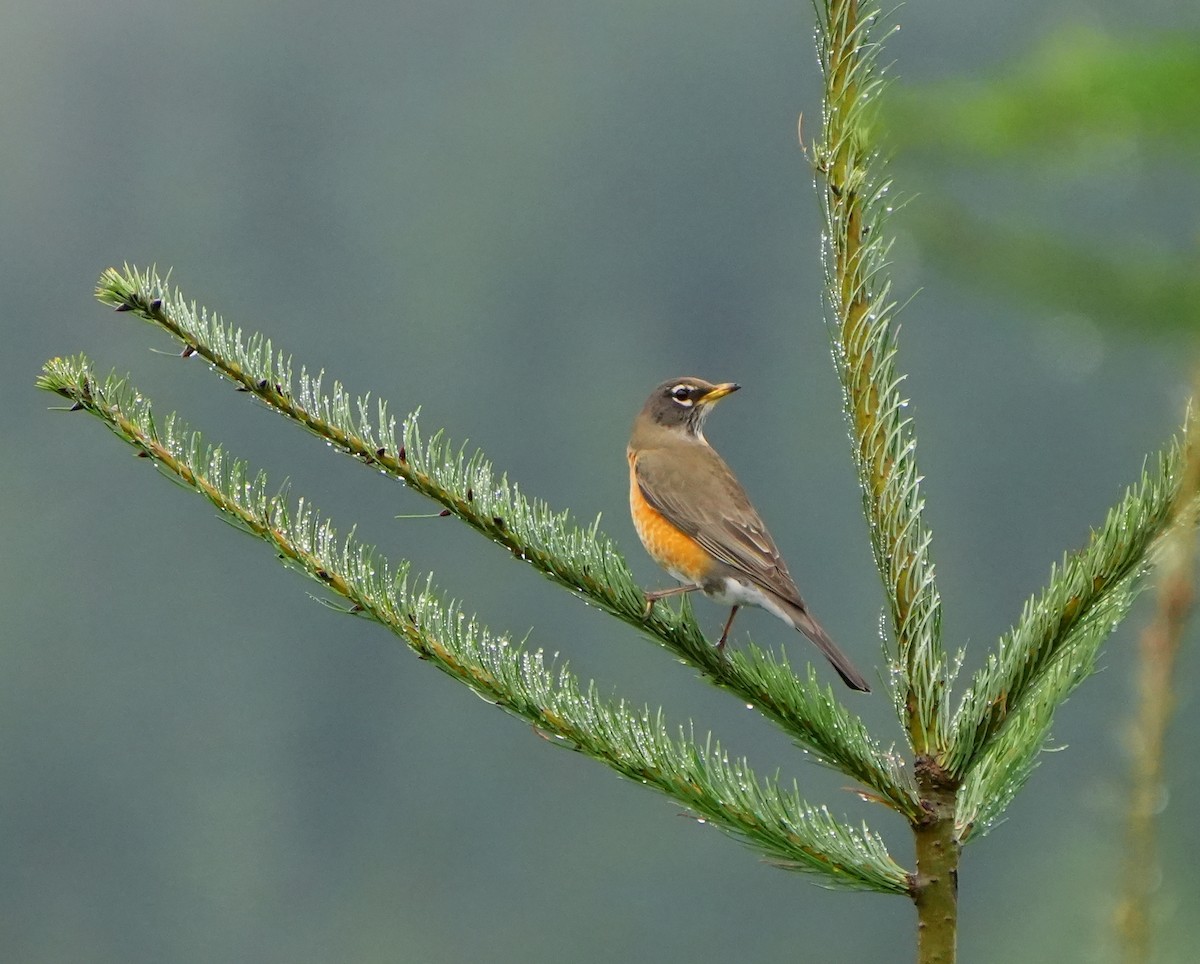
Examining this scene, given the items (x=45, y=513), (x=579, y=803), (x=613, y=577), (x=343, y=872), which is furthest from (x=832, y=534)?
(x=613, y=577)

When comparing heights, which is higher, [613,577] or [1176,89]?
[1176,89]

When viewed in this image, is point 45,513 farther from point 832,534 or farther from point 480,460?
point 480,460

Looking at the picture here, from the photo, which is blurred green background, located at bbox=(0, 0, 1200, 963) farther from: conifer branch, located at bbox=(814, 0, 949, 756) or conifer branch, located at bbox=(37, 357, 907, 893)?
conifer branch, located at bbox=(814, 0, 949, 756)

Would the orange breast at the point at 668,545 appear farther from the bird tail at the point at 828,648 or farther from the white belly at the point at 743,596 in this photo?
the bird tail at the point at 828,648

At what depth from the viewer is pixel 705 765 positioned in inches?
125

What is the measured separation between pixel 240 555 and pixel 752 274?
187 feet

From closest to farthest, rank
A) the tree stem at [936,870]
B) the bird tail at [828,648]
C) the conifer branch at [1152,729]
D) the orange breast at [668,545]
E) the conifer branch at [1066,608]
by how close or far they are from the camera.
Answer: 1. the conifer branch at [1152,729]
2. the tree stem at [936,870]
3. the conifer branch at [1066,608]
4. the bird tail at [828,648]
5. the orange breast at [668,545]

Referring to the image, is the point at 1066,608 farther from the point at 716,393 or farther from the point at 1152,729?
the point at 716,393

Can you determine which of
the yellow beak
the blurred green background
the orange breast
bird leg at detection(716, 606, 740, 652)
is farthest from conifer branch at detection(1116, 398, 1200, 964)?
the blurred green background

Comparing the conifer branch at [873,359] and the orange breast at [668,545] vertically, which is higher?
the conifer branch at [873,359]

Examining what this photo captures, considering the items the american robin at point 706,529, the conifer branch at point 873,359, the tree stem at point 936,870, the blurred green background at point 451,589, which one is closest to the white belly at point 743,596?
the american robin at point 706,529

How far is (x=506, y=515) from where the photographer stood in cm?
368

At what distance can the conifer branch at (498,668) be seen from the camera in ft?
9.98

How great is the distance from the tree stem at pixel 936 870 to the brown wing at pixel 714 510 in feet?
8.91
